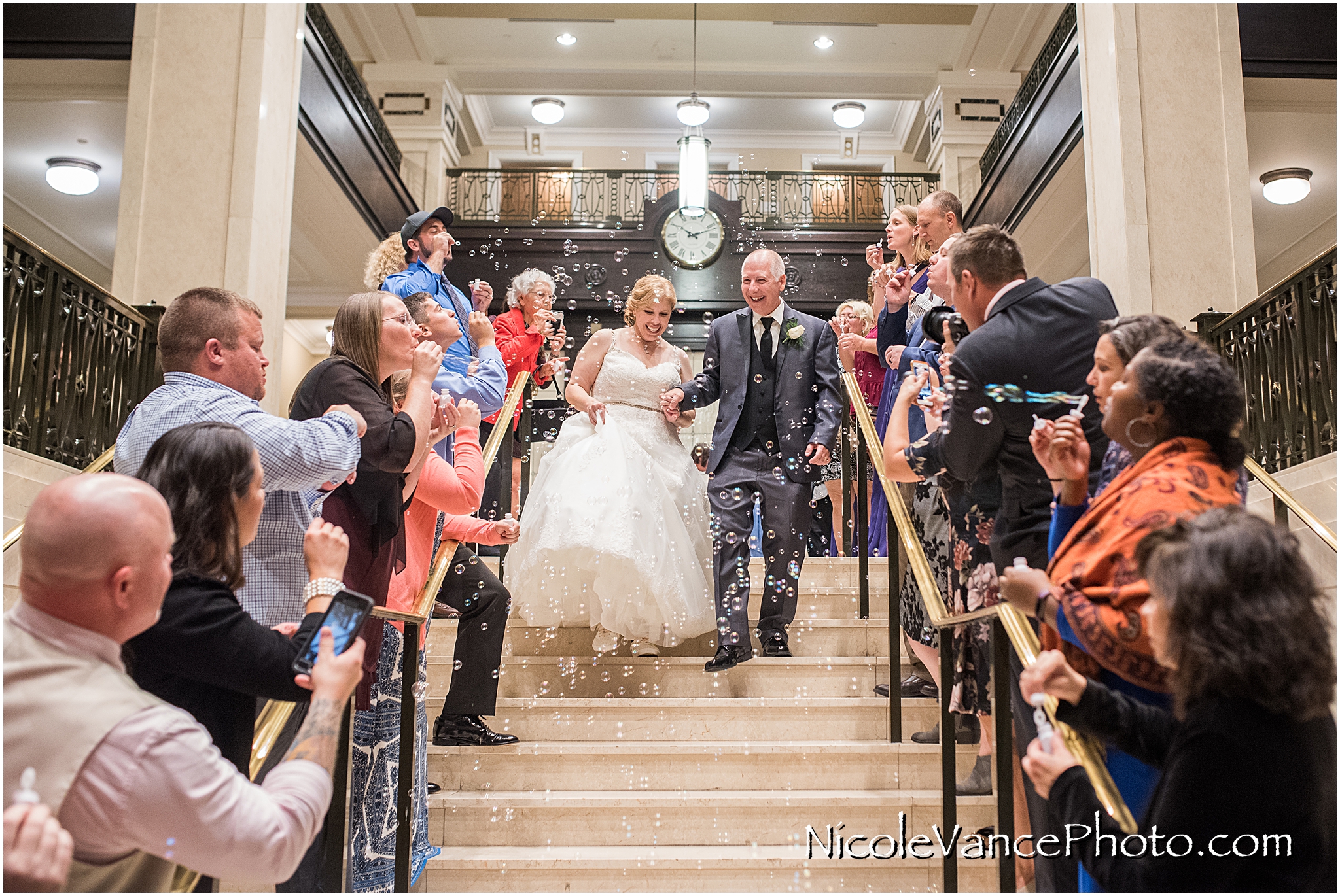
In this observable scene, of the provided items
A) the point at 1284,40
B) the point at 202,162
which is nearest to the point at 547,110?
the point at 202,162

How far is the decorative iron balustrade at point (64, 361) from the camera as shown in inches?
188

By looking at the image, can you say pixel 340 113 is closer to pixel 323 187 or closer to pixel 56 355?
pixel 323 187

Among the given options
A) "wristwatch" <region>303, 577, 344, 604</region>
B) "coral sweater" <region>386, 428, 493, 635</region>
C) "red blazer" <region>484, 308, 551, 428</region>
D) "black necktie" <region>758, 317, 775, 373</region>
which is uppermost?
"red blazer" <region>484, 308, 551, 428</region>

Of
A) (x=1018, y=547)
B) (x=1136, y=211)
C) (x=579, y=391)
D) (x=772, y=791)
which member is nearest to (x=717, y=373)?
(x=579, y=391)

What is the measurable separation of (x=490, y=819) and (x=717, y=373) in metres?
2.35

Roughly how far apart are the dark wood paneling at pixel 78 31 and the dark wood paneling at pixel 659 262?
16.3ft

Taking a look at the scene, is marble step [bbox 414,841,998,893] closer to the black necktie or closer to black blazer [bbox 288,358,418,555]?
black blazer [bbox 288,358,418,555]

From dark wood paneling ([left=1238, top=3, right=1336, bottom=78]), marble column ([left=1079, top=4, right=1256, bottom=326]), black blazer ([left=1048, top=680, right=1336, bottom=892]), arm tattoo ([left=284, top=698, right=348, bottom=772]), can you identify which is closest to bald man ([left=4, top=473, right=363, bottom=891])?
arm tattoo ([left=284, top=698, right=348, bottom=772])

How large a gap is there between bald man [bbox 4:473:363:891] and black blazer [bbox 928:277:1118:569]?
5.92 feet

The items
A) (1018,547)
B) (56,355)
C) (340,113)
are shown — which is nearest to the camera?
(1018,547)

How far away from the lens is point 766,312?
193 inches

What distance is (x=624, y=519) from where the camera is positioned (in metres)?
4.41

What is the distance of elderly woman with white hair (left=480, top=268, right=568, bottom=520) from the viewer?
5.66 meters

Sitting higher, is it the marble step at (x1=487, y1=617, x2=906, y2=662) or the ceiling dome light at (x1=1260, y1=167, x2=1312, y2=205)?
the ceiling dome light at (x1=1260, y1=167, x2=1312, y2=205)
